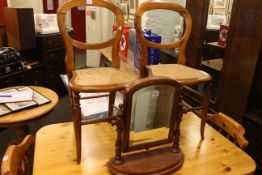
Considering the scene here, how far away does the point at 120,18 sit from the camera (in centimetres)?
133

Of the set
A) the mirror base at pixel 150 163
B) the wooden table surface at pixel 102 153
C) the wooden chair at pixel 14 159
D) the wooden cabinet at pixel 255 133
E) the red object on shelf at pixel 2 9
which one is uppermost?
the red object on shelf at pixel 2 9

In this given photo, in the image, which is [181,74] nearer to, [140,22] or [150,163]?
[140,22]

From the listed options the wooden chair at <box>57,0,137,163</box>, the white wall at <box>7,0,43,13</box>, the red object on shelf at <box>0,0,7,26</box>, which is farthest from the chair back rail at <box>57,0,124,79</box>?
the white wall at <box>7,0,43,13</box>

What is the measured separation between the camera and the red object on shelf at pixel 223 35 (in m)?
1.91

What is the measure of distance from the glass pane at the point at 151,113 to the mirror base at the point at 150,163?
88mm

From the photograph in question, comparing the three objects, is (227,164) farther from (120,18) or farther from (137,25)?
(120,18)

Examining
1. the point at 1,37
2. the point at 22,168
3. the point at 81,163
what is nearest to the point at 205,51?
the point at 81,163

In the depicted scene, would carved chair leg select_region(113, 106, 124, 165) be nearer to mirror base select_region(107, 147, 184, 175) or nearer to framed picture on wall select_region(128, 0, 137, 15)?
mirror base select_region(107, 147, 184, 175)

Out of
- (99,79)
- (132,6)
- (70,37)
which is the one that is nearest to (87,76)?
(99,79)

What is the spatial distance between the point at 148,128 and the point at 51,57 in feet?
8.13

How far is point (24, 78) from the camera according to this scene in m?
2.82

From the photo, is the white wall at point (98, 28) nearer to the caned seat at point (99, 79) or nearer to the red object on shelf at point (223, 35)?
the red object on shelf at point (223, 35)

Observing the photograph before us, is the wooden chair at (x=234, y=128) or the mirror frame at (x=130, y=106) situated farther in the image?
the wooden chair at (x=234, y=128)

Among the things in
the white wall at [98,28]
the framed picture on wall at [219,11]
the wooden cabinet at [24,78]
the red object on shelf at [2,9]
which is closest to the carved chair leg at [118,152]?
the framed picture on wall at [219,11]
